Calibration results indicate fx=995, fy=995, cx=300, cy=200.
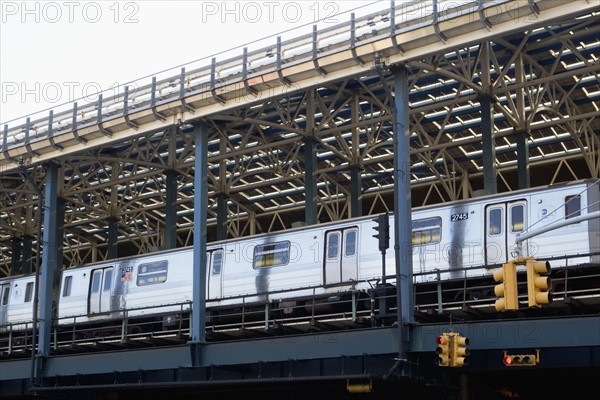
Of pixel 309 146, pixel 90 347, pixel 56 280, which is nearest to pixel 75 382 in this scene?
pixel 90 347

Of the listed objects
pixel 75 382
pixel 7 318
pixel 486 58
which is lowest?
pixel 75 382

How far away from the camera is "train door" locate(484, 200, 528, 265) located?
1085 inches

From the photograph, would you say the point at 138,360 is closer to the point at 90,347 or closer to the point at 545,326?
the point at 90,347

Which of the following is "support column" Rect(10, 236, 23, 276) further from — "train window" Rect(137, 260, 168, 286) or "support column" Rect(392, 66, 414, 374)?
"support column" Rect(392, 66, 414, 374)

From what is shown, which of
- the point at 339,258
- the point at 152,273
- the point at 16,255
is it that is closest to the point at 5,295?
the point at 152,273

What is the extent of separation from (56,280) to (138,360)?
10.9m

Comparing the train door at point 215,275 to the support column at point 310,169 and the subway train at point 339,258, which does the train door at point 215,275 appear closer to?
the subway train at point 339,258

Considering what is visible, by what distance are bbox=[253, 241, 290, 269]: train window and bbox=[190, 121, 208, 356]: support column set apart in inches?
102

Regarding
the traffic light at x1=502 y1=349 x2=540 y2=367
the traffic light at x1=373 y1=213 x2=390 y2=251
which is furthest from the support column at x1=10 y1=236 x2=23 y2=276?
the traffic light at x1=502 y1=349 x2=540 y2=367

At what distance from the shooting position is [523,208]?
2759 cm

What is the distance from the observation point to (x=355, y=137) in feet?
141

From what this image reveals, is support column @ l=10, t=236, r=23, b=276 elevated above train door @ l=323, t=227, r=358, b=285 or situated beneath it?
elevated above

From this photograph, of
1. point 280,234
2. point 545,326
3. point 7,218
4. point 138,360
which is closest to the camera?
point 545,326

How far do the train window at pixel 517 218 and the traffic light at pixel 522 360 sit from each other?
15.4ft
